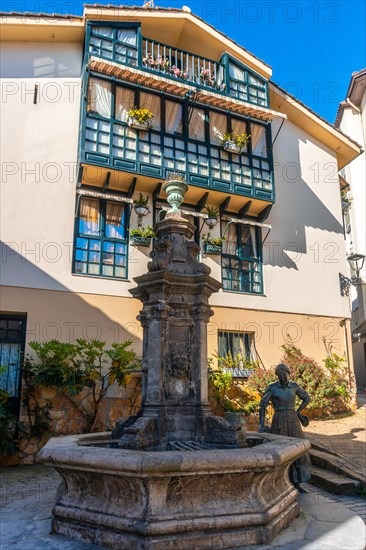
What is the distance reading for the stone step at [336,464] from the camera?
7.18 metres

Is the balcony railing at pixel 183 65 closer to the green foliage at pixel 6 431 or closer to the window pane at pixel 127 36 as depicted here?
the window pane at pixel 127 36

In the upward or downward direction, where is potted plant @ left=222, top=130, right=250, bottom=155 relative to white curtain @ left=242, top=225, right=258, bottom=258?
upward

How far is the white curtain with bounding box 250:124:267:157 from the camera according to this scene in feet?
49.8

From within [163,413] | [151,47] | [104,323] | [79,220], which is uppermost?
[151,47]

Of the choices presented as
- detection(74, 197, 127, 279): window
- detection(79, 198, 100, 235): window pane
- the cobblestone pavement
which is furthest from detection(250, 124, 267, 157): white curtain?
the cobblestone pavement

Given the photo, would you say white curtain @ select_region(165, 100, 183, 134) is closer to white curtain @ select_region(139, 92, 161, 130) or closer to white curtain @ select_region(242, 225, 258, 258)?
white curtain @ select_region(139, 92, 161, 130)

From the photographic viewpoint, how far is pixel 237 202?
14.5 metres

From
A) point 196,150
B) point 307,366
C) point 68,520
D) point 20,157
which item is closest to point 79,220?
point 20,157

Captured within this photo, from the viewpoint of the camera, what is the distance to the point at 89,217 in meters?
12.8

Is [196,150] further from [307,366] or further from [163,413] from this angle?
[163,413]

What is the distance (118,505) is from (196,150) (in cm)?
1158

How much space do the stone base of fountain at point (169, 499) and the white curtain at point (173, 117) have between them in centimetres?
1138

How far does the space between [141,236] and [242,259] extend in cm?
363

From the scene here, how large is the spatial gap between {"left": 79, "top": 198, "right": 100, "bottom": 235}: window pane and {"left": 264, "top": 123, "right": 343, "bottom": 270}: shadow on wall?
5.69 metres
